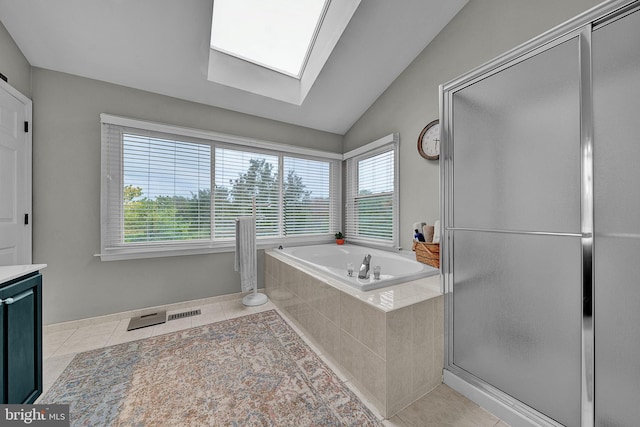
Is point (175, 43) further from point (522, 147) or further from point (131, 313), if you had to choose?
point (522, 147)

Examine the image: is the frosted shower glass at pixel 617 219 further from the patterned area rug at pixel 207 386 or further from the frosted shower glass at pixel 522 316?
the patterned area rug at pixel 207 386

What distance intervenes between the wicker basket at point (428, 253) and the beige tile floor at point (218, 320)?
0.86 metres

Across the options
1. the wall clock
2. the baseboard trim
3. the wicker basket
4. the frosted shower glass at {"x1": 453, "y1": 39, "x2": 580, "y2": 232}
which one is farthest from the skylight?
the baseboard trim

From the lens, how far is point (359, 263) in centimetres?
294

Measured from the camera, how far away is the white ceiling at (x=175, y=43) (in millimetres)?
1781

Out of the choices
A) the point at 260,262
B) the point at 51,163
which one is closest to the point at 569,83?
the point at 260,262


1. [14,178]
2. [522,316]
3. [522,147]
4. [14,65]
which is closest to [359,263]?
[522,316]

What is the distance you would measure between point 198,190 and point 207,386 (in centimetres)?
195

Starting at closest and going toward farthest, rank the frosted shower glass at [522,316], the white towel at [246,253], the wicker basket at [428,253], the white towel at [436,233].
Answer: the frosted shower glass at [522,316] → the wicker basket at [428,253] → the white towel at [436,233] → the white towel at [246,253]

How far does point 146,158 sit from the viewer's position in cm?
245

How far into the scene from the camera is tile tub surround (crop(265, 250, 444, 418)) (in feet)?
4.18

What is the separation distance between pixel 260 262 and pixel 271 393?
→ 1.75 metres

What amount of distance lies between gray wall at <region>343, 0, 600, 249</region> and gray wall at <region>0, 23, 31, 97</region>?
3297 millimetres

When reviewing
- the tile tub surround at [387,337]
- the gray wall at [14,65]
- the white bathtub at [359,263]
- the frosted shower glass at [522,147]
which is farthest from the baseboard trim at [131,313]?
the frosted shower glass at [522,147]
